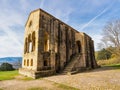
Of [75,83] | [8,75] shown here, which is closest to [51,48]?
[8,75]

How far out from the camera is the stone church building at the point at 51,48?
688 inches

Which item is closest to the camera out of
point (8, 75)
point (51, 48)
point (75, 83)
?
point (75, 83)

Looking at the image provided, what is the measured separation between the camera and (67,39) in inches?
920

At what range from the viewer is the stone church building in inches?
688

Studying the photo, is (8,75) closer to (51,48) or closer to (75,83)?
(51,48)

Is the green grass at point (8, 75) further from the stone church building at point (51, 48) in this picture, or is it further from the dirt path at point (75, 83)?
the dirt path at point (75, 83)

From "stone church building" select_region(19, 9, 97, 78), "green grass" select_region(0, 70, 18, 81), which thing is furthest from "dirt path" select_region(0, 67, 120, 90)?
"stone church building" select_region(19, 9, 97, 78)

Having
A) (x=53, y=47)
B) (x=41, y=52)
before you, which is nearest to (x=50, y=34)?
(x=53, y=47)

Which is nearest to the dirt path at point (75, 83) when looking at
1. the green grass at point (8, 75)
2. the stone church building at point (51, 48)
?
the green grass at point (8, 75)

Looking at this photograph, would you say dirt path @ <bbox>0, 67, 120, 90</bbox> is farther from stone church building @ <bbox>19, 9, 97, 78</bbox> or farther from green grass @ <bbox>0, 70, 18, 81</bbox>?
stone church building @ <bbox>19, 9, 97, 78</bbox>

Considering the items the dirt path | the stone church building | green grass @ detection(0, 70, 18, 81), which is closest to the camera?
the dirt path

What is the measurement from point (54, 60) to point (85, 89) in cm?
1136

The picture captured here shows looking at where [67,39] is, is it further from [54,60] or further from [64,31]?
[54,60]

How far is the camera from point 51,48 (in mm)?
19391
